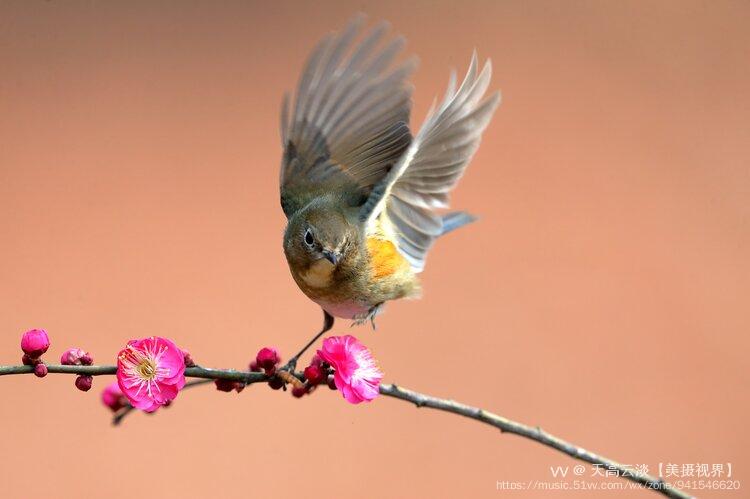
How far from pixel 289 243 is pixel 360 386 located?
0.55 m

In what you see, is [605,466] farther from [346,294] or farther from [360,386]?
[346,294]

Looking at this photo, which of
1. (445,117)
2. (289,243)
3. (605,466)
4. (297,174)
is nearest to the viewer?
(605,466)

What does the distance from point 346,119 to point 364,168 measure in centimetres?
12

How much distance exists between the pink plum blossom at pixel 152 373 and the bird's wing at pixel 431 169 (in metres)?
0.60

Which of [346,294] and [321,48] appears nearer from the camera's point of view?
[321,48]

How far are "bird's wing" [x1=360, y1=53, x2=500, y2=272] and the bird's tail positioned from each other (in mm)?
319

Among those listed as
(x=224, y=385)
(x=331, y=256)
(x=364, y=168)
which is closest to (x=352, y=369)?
(x=224, y=385)

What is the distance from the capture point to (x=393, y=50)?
65.9 inches

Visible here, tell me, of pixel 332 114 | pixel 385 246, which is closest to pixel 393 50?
pixel 332 114

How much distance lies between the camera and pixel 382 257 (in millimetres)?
1858

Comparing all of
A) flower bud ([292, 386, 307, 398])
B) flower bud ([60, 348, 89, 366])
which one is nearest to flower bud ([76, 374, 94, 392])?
flower bud ([60, 348, 89, 366])

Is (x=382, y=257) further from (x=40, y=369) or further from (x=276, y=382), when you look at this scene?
(x=40, y=369)

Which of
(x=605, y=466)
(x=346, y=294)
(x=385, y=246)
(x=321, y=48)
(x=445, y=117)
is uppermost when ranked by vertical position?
(x=321, y=48)

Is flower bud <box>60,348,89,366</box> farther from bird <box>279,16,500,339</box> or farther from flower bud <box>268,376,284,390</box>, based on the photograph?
bird <box>279,16,500,339</box>
